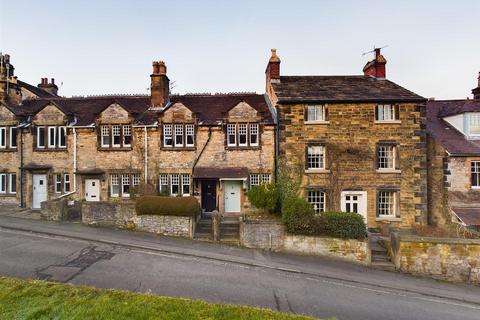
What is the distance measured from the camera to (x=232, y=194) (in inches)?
791

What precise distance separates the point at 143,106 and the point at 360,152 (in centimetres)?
1802

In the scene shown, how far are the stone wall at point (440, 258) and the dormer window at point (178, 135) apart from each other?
49.4ft

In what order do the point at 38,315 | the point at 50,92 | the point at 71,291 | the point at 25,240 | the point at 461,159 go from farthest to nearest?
the point at 50,92 → the point at 461,159 → the point at 25,240 → the point at 71,291 → the point at 38,315

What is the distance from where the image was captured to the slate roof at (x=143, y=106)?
20859 mm

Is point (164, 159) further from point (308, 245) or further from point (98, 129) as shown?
point (308, 245)

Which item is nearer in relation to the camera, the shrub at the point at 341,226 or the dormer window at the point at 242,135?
the shrub at the point at 341,226

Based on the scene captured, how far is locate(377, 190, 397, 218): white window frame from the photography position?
18.7m

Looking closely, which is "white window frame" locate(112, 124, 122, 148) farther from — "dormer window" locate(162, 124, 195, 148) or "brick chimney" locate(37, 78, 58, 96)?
"brick chimney" locate(37, 78, 58, 96)

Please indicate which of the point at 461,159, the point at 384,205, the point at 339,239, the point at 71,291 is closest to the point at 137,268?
the point at 71,291

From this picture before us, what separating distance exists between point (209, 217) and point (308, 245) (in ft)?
26.3

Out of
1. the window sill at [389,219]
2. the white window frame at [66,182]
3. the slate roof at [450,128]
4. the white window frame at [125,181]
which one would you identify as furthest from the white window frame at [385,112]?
the white window frame at [66,182]

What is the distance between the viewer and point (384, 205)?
1892 centimetres

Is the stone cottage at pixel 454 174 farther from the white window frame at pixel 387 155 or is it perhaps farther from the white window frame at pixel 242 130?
the white window frame at pixel 242 130

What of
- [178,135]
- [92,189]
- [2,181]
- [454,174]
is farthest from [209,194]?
[454,174]
